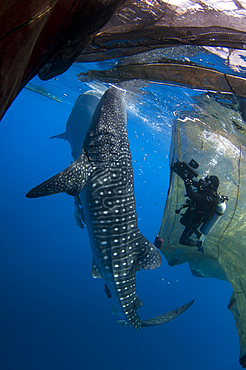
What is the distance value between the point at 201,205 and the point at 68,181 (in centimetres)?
415

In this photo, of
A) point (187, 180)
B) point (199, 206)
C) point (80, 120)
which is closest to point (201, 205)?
point (199, 206)

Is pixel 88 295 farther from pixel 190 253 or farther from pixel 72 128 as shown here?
pixel 72 128

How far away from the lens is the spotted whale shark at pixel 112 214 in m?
3.89

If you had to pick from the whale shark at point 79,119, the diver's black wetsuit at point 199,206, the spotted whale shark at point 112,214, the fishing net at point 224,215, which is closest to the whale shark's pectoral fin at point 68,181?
the spotted whale shark at point 112,214

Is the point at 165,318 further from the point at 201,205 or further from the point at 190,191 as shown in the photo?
the point at 190,191

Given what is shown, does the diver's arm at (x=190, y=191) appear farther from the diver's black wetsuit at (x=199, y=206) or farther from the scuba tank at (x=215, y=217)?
the scuba tank at (x=215, y=217)

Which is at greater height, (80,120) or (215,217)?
(80,120)

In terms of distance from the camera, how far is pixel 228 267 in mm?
5941

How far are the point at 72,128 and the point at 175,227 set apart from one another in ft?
17.5

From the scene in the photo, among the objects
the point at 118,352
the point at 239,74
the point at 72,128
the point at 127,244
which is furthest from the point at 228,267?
the point at 118,352

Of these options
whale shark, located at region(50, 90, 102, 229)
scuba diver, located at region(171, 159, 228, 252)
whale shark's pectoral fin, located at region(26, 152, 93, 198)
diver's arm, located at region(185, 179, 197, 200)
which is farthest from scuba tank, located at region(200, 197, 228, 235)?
whale shark, located at region(50, 90, 102, 229)

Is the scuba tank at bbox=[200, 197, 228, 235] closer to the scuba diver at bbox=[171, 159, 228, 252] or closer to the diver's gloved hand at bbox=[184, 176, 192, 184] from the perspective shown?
the scuba diver at bbox=[171, 159, 228, 252]

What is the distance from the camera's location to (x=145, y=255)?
4020 millimetres

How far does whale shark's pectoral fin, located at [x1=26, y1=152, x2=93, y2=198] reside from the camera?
11.1ft
